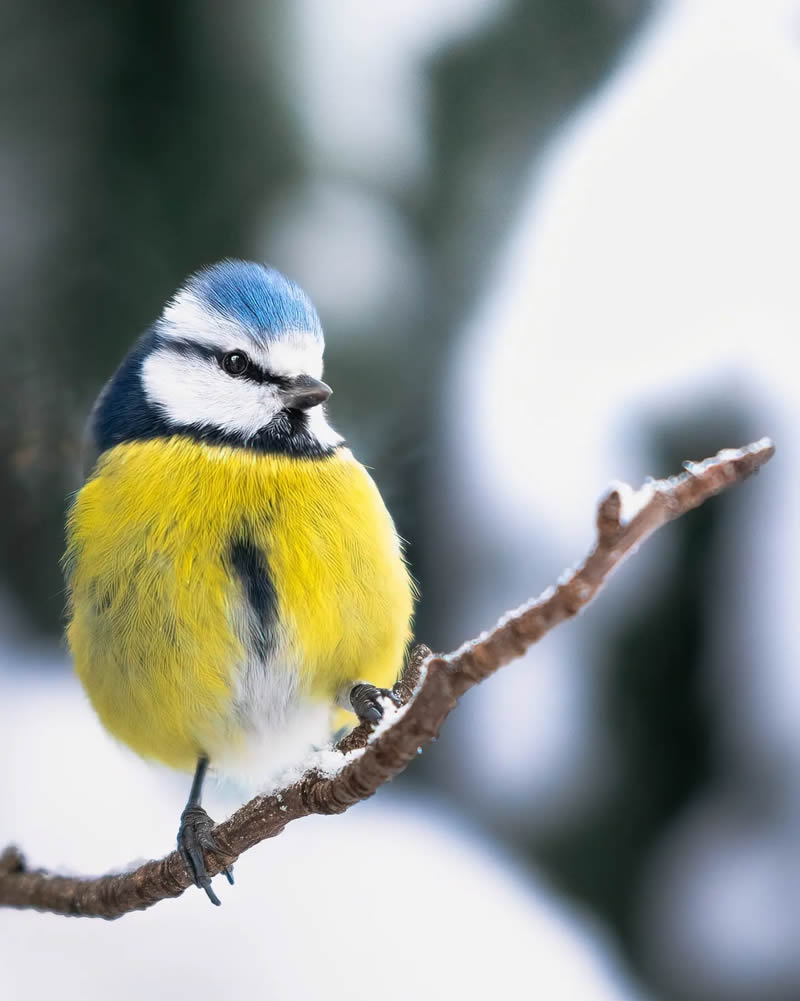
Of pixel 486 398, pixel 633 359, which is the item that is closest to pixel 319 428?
pixel 486 398

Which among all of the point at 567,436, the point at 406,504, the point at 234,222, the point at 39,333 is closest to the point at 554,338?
the point at 567,436

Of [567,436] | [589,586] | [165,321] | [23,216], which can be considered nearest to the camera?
[589,586]

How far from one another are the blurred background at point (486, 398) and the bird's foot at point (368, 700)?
0.36 meters

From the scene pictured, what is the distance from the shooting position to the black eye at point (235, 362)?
120 cm

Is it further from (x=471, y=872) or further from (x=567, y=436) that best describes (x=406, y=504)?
(x=471, y=872)

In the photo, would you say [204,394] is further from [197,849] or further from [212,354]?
[197,849]

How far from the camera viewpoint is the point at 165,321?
1.31 metres

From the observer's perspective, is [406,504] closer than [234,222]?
No

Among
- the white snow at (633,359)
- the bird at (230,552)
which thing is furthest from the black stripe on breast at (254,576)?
the white snow at (633,359)

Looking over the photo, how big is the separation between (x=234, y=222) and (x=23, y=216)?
0.32 m

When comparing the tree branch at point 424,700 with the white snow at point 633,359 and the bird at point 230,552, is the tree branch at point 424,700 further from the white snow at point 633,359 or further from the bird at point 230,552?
the white snow at point 633,359

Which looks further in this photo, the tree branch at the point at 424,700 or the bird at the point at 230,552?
the bird at the point at 230,552

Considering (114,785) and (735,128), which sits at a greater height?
(735,128)

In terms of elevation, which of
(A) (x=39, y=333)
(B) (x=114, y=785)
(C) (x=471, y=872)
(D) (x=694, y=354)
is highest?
(D) (x=694, y=354)
